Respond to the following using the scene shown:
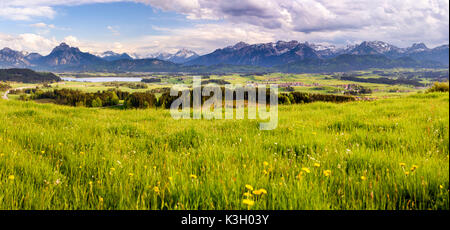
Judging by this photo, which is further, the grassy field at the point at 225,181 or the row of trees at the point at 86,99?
the row of trees at the point at 86,99

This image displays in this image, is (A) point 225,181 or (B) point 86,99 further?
(B) point 86,99

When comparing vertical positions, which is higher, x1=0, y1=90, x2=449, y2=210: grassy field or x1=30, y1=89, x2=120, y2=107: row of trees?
x1=0, y1=90, x2=449, y2=210: grassy field

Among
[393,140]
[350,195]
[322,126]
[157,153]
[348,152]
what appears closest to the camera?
[350,195]

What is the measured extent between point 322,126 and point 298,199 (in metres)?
6.03

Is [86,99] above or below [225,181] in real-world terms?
below

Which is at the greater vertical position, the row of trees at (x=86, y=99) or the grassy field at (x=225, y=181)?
the grassy field at (x=225, y=181)

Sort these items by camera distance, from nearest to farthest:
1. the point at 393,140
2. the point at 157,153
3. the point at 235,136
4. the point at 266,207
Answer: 1. the point at 266,207
2. the point at 157,153
3. the point at 393,140
4. the point at 235,136

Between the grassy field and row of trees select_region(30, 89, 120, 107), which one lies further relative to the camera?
row of trees select_region(30, 89, 120, 107)

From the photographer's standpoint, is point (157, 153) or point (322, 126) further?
point (322, 126)
